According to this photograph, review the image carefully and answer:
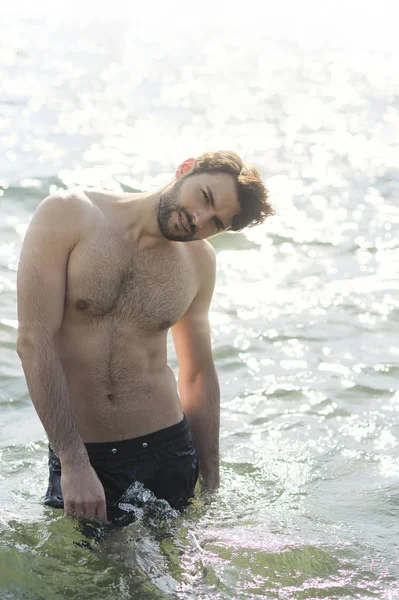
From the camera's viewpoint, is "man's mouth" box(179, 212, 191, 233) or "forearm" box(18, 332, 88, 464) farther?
"man's mouth" box(179, 212, 191, 233)

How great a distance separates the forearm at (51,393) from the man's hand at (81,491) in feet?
0.14

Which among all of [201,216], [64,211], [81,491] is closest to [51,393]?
[81,491]

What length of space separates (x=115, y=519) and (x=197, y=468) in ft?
1.90

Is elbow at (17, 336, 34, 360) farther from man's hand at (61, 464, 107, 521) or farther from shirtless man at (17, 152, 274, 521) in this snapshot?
man's hand at (61, 464, 107, 521)

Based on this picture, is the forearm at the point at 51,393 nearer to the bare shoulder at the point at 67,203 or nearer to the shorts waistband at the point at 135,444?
the shorts waistband at the point at 135,444

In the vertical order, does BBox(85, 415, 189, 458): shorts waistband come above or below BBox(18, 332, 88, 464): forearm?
below

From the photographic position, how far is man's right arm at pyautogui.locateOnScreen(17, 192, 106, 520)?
3947 mm

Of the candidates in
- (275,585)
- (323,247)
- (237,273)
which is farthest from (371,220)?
(275,585)

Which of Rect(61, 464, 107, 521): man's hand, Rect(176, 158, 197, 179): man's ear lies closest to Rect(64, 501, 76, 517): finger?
Rect(61, 464, 107, 521): man's hand

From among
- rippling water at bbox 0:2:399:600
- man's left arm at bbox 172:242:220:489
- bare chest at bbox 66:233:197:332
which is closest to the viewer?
bare chest at bbox 66:233:197:332

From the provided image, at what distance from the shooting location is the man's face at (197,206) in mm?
4176

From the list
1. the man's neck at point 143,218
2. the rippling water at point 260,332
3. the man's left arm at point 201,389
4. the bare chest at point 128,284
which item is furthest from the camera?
the man's left arm at point 201,389

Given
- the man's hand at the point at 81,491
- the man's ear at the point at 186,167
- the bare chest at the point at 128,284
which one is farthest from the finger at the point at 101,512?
the man's ear at the point at 186,167

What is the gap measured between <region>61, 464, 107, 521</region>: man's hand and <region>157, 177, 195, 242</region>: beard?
104 centimetres
